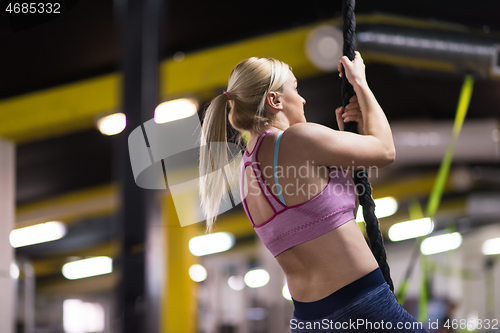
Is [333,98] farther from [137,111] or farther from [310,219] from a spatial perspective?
[137,111]

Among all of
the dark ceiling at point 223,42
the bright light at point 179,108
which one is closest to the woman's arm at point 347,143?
the dark ceiling at point 223,42

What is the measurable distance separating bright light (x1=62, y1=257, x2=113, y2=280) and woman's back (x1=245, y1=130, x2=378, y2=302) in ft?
39.3

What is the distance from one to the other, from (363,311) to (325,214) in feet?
0.61

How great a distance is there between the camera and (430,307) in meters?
7.84

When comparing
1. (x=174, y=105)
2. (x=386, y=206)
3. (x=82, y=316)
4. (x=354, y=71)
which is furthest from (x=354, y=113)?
(x=82, y=316)

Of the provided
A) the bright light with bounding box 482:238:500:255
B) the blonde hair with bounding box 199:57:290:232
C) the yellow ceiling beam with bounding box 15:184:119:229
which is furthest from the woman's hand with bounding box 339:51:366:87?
the bright light with bounding box 482:238:500:255

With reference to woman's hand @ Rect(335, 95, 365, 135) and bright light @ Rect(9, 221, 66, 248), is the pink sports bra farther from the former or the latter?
bright light @ Rect(9, 221, 66, 248)

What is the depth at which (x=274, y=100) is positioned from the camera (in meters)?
1.01

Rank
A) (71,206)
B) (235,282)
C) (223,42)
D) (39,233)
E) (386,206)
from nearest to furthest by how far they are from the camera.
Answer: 1. (223,42)
2. (71,206)
3. (386,206)
4. (39,233)
5. (235,282)

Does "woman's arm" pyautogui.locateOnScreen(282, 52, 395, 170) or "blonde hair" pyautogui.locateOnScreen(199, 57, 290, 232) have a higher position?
"blonde hair" pyautogui.locateOnScreen(199, 57, 290, 232)

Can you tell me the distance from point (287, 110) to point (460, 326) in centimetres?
798

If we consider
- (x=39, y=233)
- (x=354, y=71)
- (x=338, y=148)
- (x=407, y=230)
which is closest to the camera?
(x=338, y=148)

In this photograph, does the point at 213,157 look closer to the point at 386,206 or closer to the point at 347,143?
the point at 347,143

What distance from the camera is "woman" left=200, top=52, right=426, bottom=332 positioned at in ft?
2.91
